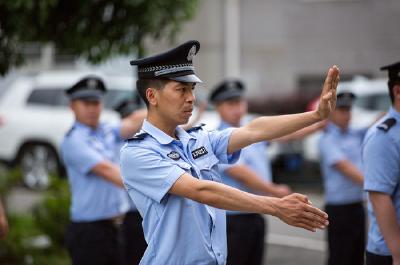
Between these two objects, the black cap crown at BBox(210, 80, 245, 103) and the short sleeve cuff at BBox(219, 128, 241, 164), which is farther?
the black cap crown at BBox(210, 80, 245, 103)

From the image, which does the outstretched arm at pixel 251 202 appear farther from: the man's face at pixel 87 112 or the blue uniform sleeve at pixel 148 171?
the man's face at pixel 87 112

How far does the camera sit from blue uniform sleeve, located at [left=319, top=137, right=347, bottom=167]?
722cm

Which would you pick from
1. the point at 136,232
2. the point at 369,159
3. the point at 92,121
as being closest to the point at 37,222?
the point at 136,232

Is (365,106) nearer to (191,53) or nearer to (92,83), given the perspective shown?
(92,83)

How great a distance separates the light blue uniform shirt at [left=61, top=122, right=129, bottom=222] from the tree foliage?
96 centimetres

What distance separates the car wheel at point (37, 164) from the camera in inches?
594

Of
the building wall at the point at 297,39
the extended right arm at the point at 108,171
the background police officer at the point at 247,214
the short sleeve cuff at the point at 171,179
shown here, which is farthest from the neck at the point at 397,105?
the building wall at the point at 297,39

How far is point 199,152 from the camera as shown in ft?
13.3

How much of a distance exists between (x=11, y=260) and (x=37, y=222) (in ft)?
1.51

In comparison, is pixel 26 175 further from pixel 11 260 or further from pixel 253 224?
pixel 253 224

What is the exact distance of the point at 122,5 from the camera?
696 centimetres

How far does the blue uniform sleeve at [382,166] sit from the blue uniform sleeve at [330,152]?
2.63 meters

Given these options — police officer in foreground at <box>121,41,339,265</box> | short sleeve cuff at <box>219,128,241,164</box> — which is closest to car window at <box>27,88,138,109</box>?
short sleeve cuff at <box>219,128,241,164</box>

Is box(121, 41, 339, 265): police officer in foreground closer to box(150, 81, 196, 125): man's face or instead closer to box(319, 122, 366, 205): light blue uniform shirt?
box(150, 81, 196, 125): man's face
